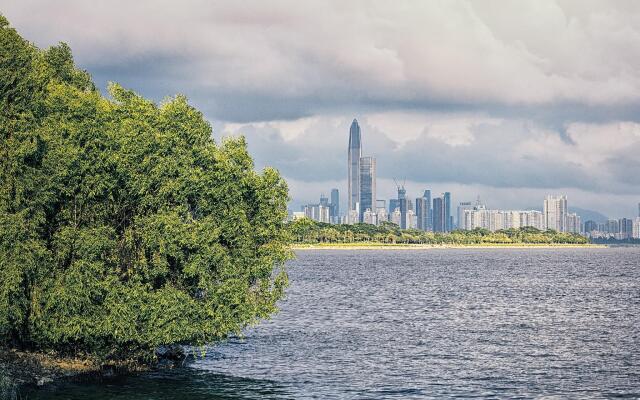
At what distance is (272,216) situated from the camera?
5541 centimetres

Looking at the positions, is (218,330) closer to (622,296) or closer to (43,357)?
(43,357)

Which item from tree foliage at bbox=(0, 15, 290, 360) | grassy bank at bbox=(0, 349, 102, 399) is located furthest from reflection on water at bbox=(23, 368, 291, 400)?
tree foliage at bbox=(0, 15, 290, 360)

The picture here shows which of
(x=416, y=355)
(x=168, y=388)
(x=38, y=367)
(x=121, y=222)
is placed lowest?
(x=416, y=355)

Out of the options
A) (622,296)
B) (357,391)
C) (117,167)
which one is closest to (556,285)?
(622,296)

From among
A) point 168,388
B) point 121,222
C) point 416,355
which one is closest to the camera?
point 168,388

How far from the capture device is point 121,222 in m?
53.2

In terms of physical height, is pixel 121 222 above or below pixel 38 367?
above

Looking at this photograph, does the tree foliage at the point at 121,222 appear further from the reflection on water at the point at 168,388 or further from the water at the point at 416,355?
the water at the point at 416,355

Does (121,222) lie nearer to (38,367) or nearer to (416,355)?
(38,367)

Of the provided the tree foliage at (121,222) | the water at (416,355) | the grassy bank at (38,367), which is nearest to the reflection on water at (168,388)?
the water at (416,355)

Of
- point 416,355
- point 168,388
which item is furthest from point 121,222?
point 416,355

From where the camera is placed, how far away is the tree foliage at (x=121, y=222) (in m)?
48.7

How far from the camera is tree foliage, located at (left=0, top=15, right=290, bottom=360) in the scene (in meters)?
48.7

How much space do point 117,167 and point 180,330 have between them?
11870 mm
